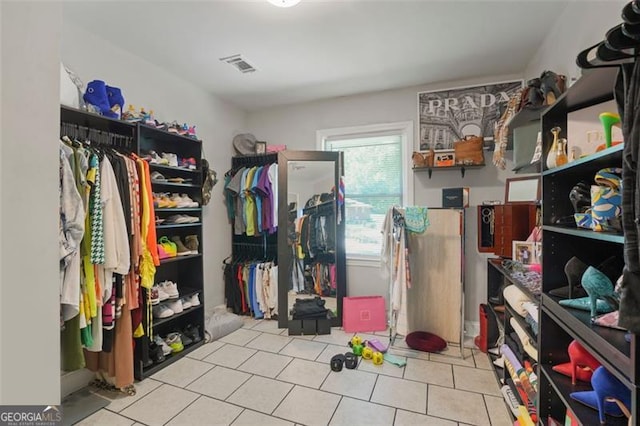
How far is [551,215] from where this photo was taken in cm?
128

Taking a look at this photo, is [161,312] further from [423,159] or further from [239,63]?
[423,159]

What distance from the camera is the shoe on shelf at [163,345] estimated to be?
2.41 metres

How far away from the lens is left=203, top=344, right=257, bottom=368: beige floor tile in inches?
97.3

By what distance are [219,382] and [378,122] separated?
9.92ft

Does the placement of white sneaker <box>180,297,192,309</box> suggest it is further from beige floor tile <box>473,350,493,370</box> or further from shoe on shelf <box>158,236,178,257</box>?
beige floor tile <box>473,350,493,370</box>

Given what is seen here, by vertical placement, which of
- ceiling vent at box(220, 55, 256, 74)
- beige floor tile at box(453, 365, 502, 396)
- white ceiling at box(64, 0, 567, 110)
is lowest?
beige floor tile at box(453, 365, 502, 396)

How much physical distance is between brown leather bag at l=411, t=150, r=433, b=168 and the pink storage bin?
60.5 inches

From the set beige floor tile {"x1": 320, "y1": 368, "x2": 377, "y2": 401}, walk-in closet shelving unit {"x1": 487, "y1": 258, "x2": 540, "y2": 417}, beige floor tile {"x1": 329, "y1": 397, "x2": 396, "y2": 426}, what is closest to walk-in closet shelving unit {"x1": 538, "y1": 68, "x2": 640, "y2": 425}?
walk-in closet shelving unit {"x1": 487, "y1": 258, "x2": 540, "y2": 417}

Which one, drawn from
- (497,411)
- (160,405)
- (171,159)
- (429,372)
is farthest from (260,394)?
(171,159)

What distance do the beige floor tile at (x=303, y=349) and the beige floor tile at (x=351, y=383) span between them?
357 millimetres

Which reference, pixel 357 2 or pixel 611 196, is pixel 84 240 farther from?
pixel 611 196

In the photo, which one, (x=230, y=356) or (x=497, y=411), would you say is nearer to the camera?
(x=497, y=411)

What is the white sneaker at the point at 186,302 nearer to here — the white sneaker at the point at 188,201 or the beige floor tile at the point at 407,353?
the white sneaker at the point at 188,201

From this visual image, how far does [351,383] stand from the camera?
2.16 meters
